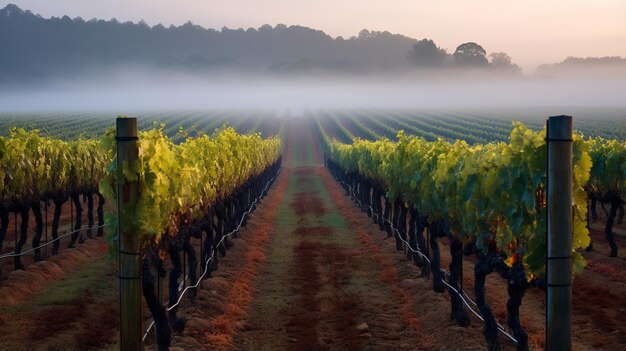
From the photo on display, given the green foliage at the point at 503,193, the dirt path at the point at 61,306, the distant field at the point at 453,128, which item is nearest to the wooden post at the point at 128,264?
the green foliage at the point at 503,193

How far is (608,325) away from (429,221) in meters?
4.76

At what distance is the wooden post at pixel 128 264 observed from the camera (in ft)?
20.1

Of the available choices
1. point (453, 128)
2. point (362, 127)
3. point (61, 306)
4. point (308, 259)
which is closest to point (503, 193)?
point (61, 306)

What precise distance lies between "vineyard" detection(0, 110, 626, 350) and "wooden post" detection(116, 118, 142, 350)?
11cm

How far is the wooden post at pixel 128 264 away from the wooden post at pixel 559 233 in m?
3.47

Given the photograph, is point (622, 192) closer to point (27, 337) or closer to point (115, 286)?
point (115, 286)

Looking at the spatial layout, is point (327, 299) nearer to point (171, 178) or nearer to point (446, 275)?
point (446, 275)

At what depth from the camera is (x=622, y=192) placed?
73.8ft

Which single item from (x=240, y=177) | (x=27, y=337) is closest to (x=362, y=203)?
(x=240, y=177)

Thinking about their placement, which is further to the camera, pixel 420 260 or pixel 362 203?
pixel 362 203

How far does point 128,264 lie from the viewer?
632cm

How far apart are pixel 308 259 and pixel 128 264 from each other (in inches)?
591

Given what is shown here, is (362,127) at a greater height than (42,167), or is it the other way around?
(362,127)

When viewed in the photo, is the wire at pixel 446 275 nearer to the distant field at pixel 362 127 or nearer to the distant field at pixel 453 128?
the distant field at pixel 362 127
